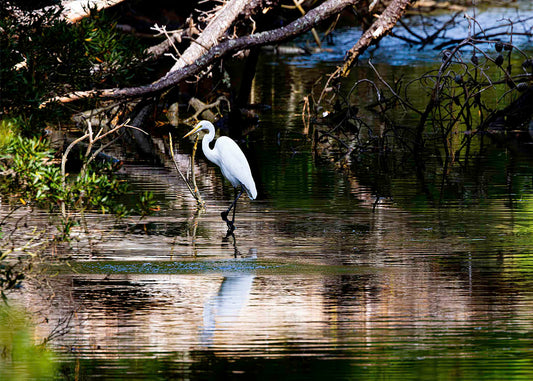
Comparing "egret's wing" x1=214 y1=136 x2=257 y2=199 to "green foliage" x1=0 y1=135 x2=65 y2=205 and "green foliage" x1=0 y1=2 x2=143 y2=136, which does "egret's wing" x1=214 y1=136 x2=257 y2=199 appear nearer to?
"green foliage" x1=0 y1=2 x2=143 y2=136

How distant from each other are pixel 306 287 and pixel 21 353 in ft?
7.88

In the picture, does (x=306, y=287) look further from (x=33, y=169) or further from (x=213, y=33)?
(x=213, y=33)

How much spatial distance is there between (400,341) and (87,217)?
4960 mm

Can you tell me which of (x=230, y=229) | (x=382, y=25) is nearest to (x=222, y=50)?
(x=382, y=25)

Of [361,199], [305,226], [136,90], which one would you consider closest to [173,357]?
[305,226]

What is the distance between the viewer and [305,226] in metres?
10.7

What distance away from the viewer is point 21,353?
21.9ft

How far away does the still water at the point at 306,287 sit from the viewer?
6.56m

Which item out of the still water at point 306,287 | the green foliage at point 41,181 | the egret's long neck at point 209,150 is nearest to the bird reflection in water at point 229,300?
the still water at point 306,287

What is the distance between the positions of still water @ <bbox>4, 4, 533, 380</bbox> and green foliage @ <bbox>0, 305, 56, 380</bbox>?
0.10 meters

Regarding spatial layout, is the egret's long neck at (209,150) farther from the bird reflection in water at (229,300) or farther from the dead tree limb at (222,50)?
the bird reflection in water at (229,300)

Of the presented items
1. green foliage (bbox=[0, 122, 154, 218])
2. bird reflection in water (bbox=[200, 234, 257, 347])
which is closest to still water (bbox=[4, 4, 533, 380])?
bird reflection in water (bbox=[200, 234, 257, 347])

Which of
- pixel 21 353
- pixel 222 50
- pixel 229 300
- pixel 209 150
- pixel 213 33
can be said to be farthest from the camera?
pixel 213 33

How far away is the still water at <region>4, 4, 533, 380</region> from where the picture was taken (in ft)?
21.5
